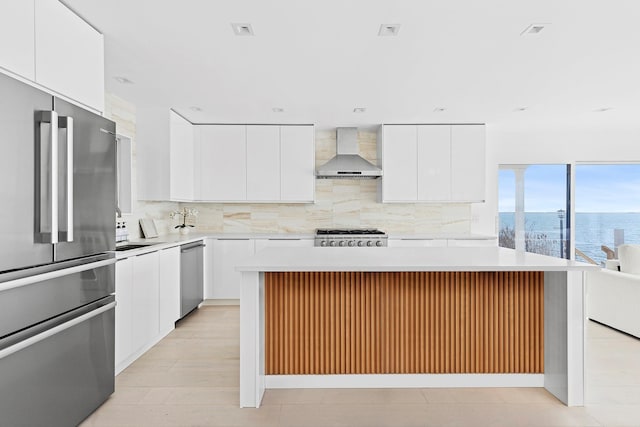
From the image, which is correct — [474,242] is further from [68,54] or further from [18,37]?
[18,37]

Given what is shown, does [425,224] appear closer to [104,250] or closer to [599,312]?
[599,312]

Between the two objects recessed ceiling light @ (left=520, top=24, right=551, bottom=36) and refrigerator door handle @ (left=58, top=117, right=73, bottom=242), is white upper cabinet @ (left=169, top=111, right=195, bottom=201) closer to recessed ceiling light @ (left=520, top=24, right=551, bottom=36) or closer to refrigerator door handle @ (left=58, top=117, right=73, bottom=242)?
refrigerator door handle @ (left=58, top=117, right=73, bottom=242)

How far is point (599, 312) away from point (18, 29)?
522cm

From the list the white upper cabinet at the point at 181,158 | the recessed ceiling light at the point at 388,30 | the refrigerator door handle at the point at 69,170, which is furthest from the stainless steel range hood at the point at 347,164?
the refrigerator door handle at the point at 69,170

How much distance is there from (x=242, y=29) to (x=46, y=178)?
1445 millimetres

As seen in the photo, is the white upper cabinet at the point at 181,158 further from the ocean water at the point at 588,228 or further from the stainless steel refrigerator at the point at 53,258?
the ocean water at the point at 588,228

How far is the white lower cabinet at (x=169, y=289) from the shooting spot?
3727 millimetres

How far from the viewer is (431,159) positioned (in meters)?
5.23

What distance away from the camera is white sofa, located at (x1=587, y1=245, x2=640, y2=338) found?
12.3 feet

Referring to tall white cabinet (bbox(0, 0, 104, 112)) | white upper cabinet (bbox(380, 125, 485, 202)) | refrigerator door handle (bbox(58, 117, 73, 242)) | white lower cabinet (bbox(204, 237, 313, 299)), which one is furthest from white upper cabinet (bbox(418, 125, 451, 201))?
refrigerator door handle (bbox(58, 117, 73, 242))

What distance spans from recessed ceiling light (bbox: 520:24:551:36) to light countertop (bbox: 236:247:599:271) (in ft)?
4.75

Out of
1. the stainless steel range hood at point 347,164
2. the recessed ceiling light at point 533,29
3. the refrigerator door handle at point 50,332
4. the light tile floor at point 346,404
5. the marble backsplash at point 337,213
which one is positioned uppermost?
the recessed ceiling light at point 533,29

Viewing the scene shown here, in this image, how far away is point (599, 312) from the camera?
13.7 ft

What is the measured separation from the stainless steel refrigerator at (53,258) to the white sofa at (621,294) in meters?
4.39
